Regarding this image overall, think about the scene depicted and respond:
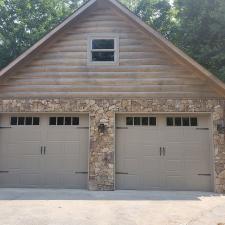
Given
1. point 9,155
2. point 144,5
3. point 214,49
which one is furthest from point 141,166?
point 144,5

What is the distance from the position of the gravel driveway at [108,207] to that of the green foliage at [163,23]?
6.21 m

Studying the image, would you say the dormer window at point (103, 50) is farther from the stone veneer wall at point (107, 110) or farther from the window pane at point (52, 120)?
the window pane at point (52, 120)

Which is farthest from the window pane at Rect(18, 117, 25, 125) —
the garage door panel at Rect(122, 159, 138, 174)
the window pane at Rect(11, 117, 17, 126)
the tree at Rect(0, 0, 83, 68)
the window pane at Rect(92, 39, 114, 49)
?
the tree at Rect(0, 0, 83, 68)

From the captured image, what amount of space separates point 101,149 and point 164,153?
203cm

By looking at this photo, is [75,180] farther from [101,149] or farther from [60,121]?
[60,121]

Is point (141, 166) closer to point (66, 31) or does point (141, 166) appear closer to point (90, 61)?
point (90, 61)

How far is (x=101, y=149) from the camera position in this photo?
974 centimetres

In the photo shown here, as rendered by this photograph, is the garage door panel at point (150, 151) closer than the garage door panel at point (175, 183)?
No

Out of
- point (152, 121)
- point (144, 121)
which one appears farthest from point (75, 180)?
point (152, 121)

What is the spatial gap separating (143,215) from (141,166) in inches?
130

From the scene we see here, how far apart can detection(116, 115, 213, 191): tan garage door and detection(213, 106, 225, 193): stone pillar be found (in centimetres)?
26

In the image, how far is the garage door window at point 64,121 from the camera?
10.1 m

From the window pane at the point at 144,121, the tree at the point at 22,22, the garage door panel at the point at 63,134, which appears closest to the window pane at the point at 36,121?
the garage door panel at the point at 63,134

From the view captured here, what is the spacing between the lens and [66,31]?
10391 millimetres
